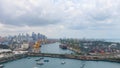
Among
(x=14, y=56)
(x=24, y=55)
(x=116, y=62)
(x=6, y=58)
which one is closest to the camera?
(x=116, y=62)

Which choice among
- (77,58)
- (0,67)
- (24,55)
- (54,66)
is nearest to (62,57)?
(77,58)

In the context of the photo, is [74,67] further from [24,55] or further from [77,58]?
[24,55]

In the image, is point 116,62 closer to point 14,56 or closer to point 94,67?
point 94,67

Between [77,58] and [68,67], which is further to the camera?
[77,58]

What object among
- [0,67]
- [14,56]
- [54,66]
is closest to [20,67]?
[0,67]

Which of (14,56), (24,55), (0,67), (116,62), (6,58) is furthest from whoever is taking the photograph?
(24,55)

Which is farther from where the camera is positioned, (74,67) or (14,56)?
(14,56)

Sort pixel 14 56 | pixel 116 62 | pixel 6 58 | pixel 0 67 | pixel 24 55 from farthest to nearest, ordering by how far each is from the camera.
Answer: pixel 24 55
pixel 14 56
pixel 6 58
pixel 116 62
pixel 0 67

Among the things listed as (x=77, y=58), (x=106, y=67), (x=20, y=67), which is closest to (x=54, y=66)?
(x=20, y=67)
